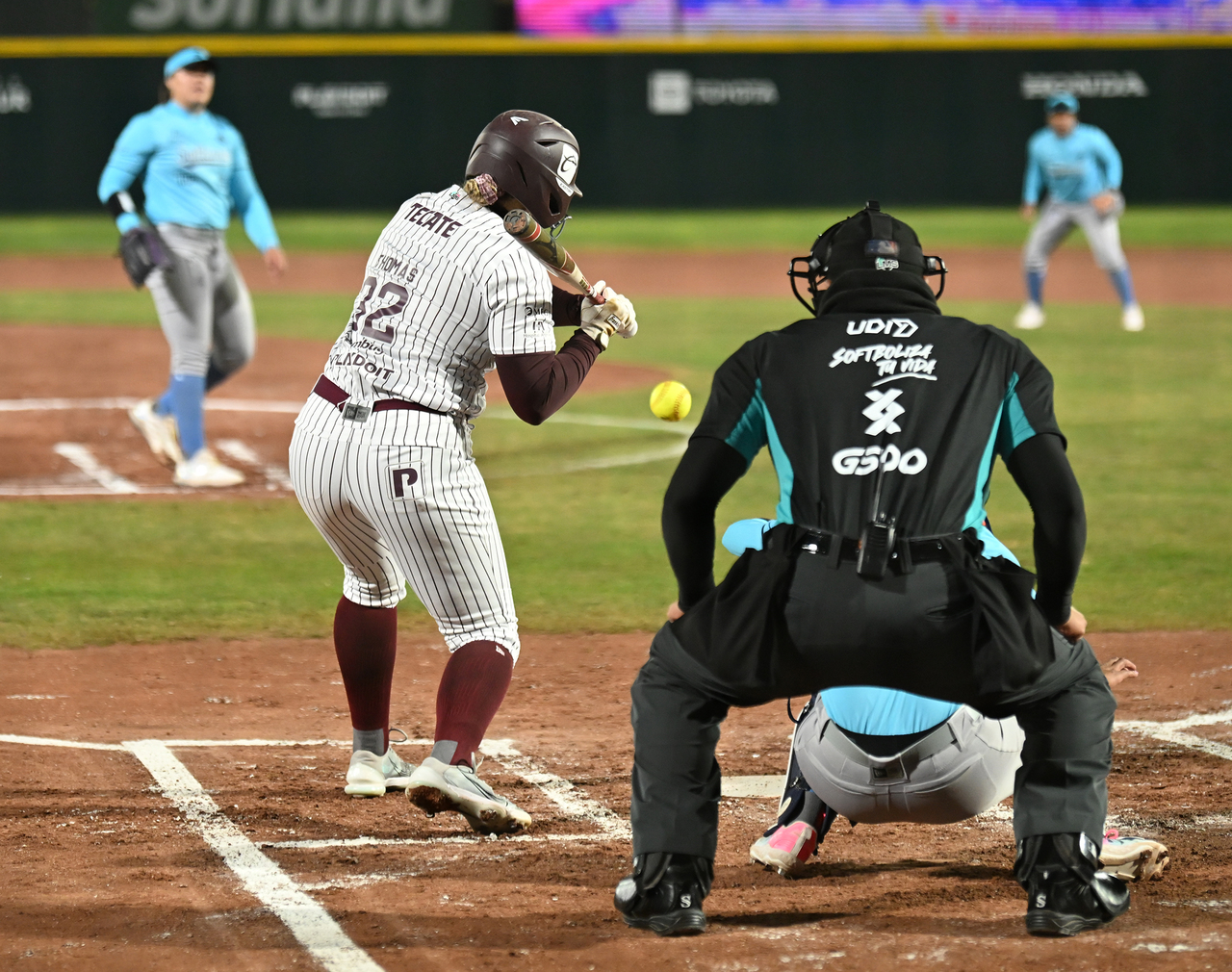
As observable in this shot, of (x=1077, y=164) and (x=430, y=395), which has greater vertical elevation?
(x=1077, y=164)

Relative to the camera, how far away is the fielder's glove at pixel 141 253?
8617 mm

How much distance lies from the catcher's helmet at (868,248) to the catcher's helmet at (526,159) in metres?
1.04

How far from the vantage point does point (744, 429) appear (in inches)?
129

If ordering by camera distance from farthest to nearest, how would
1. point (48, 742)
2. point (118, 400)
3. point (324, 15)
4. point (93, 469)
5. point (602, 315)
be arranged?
point (324, 15) < point (118, 400) < point (93, 469) < point (48, 742) < point (602, 315)

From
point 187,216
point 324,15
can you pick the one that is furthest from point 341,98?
point 187,216

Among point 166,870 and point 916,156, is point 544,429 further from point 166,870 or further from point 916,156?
point 916,156

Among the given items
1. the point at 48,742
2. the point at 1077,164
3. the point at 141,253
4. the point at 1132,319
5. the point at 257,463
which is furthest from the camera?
the point at 1132,319

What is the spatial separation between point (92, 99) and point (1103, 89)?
49.8 feet

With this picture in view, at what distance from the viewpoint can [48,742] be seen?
16.2 feet

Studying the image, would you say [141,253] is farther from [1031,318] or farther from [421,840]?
[1031,318]

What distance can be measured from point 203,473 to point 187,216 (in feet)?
4.77

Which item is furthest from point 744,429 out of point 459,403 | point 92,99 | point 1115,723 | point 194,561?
point 92,99

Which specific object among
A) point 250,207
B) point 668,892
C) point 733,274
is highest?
point 250,207

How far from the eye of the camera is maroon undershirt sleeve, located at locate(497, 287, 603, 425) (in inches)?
158
